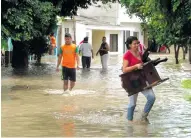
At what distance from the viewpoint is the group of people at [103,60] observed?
35.6 feet

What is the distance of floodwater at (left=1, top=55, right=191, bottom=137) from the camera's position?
33.0 ft

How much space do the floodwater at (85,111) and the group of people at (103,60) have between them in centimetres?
32

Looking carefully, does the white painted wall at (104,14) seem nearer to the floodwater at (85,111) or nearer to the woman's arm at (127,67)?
the floodwater at (85,111)

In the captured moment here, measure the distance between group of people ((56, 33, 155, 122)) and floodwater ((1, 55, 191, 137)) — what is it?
12.7 inches

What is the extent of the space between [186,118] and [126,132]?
205 centimetres

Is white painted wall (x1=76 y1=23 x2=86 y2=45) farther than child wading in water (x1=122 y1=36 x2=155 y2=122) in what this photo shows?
Yes

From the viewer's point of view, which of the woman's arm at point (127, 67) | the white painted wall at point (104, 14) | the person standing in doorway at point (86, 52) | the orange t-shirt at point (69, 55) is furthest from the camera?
the white painted wall at point (104, 14)

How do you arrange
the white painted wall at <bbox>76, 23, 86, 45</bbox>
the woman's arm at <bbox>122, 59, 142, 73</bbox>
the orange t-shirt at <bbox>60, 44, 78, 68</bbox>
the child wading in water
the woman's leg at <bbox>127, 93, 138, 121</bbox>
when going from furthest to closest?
the white painted wall at <bbox>76, 23, 86, 45</bbox>, the orange t-shirt at <bbox>60, 44, 78, 68</bbox>, the woman's leg at <bbox>127, 93, 138, 121</bbox>, the child wading in water, the woman's arm at <bbox>122, 59, 142, 73</bbox>

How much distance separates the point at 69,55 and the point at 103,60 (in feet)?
41.9

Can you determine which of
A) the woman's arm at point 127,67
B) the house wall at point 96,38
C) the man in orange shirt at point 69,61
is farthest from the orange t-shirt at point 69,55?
the house wall at point 96,38

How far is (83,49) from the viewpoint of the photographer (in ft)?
95.0

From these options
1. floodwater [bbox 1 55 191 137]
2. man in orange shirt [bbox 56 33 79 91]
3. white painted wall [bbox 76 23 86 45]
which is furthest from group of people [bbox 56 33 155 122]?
white painted wall [bbox 76 23 86 45]

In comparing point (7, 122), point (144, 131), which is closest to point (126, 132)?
point (144, 131)

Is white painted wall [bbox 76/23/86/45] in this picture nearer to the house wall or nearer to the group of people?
the house wall
